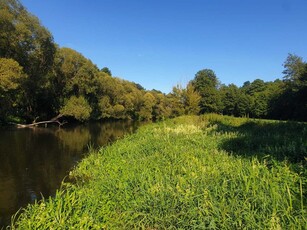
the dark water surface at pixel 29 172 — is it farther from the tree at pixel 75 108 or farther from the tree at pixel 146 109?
the tree at pixel 146 109

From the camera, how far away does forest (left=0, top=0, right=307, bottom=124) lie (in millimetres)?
31844

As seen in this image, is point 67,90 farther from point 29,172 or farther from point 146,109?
point 29,172

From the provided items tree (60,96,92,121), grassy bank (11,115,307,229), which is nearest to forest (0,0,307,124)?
tree (60,96,92,121)

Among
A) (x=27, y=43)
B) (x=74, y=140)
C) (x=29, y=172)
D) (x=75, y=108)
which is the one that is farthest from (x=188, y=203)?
(x=75, y=108)

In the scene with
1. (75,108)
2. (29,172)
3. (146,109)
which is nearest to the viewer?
(29,172)

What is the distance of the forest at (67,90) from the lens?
3184 centimetres

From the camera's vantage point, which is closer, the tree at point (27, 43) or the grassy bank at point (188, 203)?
the grassy bank at point (188, 203)

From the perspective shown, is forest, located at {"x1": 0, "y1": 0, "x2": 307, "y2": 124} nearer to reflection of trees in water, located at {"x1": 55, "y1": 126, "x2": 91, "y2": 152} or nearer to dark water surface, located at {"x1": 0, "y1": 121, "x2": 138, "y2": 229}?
reflection of trees in water, located at {"x1": 55, "y1": 126, "x2": 91, "y2": 152}

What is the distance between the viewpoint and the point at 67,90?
4841 cm

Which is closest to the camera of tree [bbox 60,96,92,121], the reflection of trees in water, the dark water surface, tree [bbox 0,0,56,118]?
the dark water surface

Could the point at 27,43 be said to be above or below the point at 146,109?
above

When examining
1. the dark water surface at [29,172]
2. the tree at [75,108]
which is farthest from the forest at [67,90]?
the dark water surface at [29,172]

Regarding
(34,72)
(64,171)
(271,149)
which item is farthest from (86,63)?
(271,149)

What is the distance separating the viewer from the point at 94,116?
2323 inches
